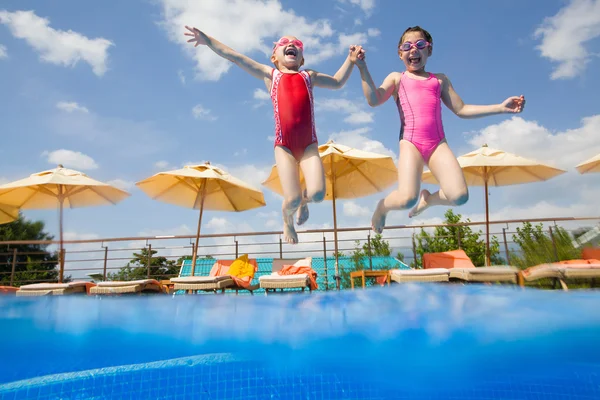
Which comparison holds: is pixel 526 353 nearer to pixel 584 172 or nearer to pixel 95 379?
pixel 95 379

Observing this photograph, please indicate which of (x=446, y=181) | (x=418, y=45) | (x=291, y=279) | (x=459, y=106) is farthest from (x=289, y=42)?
(x=291, y=279)

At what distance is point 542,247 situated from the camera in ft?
34.0

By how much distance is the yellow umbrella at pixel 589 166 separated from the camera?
32.8ft

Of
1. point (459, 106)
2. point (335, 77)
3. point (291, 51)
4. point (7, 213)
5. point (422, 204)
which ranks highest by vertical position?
point (291, 51)

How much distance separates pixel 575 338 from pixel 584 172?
20.4 ft

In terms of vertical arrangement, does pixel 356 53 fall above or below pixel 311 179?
above

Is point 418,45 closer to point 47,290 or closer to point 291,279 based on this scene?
point 291,279

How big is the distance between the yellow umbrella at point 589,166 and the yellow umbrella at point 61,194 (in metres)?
11.0

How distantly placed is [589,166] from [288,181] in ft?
29.8

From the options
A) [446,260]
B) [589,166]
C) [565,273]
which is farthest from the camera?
[589,166]

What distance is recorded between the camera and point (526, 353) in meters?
5.59

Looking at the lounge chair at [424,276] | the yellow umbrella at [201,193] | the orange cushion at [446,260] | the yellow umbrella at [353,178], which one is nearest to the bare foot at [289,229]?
the lounge chair at [424,276]

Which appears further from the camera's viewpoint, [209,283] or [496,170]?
[496,170]

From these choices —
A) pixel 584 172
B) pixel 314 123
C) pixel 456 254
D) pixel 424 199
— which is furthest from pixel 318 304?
pixel 584 172
